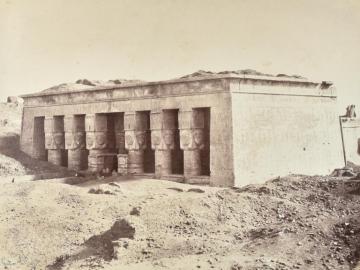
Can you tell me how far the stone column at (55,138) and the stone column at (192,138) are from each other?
6.50m

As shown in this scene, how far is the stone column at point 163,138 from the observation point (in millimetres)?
14289

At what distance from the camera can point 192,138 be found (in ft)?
44.5

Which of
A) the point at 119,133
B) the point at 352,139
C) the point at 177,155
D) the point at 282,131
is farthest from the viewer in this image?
the point at 352,139

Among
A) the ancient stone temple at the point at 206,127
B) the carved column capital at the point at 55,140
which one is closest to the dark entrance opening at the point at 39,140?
the carved column capital at the point at 55,140

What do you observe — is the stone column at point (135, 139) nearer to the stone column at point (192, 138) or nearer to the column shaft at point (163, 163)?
the column shaft at point (163, 163)

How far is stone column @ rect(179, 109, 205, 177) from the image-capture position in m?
13.5

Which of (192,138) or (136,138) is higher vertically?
(136,138)

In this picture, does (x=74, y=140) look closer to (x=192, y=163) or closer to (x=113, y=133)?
(x=113, y=133)

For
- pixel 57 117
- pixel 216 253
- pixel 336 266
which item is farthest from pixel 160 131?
pixel 336 266

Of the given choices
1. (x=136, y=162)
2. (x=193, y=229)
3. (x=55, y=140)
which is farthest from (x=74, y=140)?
(x=193, y=229)

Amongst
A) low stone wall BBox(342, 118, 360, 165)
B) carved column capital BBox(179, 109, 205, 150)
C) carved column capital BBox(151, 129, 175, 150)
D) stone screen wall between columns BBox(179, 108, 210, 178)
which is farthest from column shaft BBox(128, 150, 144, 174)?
low stone wall BBox(342, 118, 360, 165)

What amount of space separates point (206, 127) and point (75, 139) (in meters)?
5.78

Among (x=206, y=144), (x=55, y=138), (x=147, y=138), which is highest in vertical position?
(x=55, y=138)

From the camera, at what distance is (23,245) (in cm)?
929
